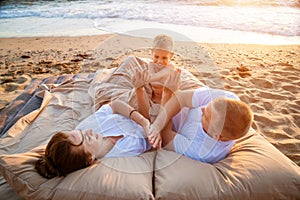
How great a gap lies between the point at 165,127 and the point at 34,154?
0.91 metres

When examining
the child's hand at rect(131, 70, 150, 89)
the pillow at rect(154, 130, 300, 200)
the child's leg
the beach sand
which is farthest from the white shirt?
the beach sand

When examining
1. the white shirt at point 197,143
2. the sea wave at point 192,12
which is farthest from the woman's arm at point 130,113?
the sea wave at point 192,12

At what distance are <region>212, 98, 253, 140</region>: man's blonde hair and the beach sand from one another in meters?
0.87

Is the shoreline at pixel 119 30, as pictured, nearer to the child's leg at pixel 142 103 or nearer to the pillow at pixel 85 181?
the child's leg at pixel 142 103

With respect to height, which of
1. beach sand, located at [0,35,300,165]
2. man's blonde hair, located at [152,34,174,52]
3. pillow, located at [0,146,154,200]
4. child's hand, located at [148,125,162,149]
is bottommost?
beach sand, located at [0,35,300,165]

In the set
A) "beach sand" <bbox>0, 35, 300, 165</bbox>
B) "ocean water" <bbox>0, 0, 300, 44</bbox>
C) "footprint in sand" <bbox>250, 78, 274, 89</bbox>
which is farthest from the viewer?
"ocean water" <bbox>0, 0, 300, 44</bbox>

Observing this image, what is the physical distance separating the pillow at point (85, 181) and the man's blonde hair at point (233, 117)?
0.54 m

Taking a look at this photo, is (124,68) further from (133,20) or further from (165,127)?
(133,20)

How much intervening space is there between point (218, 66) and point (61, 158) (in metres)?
3.28

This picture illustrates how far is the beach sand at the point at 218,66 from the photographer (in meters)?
2.62

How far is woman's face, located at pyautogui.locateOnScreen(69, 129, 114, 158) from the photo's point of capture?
153 centimetres

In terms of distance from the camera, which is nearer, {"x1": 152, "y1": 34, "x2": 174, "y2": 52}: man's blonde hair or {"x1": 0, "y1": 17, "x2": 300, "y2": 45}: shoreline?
{"x1": 152, "y1": 34, "x2": 174, "y2": 52}: man's blonde hair

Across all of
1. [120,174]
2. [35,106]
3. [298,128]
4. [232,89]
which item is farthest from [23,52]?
[298,128]

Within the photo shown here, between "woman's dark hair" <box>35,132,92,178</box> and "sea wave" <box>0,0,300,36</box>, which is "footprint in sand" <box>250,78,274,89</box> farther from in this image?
"sea wave" <box>0,0,300,36</box>
